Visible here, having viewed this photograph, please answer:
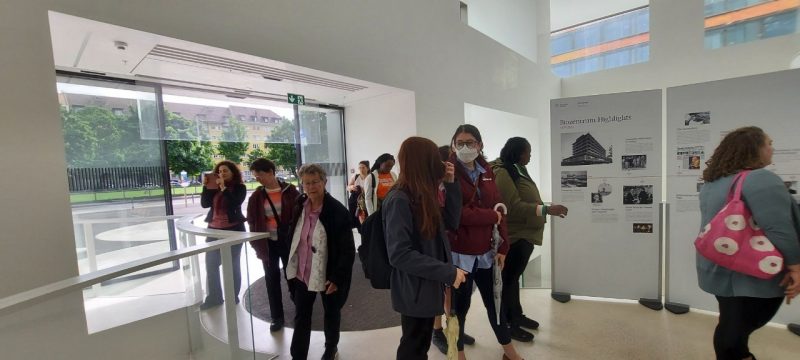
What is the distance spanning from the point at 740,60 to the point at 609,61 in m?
2.55

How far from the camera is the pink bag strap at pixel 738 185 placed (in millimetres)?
1739

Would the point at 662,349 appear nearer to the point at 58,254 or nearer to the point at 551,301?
the point at 551,301

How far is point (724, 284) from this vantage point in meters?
1.79

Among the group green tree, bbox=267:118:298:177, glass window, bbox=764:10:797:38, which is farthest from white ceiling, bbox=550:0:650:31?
green tree, bbox=267:118:298:177

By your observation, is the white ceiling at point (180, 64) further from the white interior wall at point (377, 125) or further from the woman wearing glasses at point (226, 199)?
the woman wearing glasses at point (226, 199)

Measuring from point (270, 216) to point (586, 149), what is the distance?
3.10 meters

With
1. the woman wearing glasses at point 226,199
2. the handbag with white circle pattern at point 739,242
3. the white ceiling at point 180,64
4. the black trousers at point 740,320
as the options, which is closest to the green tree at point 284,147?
the white ceiling at point 180,64

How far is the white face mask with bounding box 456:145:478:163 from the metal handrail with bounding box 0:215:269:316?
147cm

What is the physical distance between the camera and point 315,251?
7.55 ft

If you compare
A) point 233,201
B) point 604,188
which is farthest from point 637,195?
point 233,201

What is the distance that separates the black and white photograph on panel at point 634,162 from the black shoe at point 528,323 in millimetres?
1722

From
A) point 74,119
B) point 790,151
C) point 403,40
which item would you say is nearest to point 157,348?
point 74,119

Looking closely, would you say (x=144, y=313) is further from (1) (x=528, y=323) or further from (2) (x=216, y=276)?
(1) (x=528, y=323)

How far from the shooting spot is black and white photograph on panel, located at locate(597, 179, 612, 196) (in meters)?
3.34
